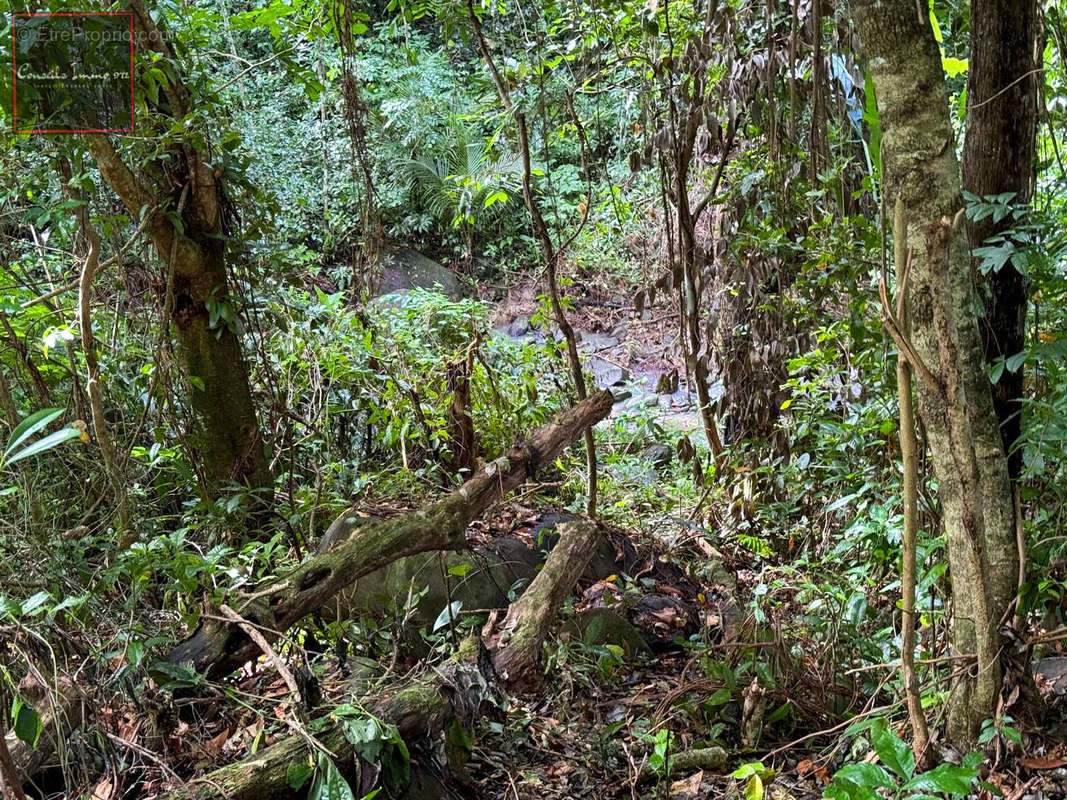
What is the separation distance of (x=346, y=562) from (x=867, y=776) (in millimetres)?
1715

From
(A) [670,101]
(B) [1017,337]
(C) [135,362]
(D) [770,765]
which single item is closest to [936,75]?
(B) [1017,337]

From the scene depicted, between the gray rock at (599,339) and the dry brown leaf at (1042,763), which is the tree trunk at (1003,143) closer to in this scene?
the dry brown leaf at (1042,763)

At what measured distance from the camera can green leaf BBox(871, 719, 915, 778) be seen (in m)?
1.73

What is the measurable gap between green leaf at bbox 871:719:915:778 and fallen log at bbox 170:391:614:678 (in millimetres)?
1615

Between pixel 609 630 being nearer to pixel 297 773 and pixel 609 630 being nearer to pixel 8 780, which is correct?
pixel 297 773

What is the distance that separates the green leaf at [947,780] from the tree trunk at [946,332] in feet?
1.44

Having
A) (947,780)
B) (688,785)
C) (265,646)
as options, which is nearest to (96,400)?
(265,646)

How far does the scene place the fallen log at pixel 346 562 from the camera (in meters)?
2.50

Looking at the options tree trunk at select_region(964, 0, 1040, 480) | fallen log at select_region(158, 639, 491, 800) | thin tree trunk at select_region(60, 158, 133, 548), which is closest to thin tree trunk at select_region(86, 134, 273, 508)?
thin tree trunk at select_region(60, 158, 133, 548)

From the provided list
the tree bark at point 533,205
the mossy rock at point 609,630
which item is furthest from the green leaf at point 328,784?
the tree bark at point 533,205

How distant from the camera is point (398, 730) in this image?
227cm

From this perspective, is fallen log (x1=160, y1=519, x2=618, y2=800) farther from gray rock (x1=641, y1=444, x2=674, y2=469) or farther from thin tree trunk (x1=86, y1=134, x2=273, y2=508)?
gray rock (x1=641, y1=444, x2=674, y2=469)

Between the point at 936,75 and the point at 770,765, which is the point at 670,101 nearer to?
the point at 936,75

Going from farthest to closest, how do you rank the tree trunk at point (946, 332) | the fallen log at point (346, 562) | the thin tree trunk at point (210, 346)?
the thin tree trunk at point (210, 346) < the fallen log at point (346, 562) < the tree trunk at point (946, 332)
